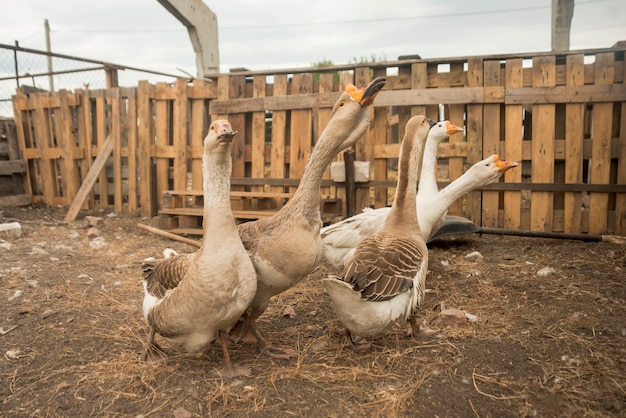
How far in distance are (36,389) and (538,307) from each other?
400 cm

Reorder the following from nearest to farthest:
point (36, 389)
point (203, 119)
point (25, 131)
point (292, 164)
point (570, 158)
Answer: point (36, 389)
point (570, 158)
point (292, 164)
point (203, 119)
point (25, 131)

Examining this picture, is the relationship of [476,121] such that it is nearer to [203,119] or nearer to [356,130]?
[356,130]

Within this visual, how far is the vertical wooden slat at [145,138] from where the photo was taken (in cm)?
841

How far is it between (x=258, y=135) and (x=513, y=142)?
13.0 feet

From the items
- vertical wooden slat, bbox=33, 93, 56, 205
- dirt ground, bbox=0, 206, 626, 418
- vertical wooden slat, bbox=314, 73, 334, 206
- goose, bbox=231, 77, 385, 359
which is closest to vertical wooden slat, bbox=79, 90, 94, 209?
vertical wooden slat, bbox=33, 93, 56, 205

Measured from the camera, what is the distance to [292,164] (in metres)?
7.48

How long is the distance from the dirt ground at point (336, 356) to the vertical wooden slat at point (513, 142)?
1372 millimetres

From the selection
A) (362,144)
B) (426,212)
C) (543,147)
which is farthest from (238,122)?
(543,147)

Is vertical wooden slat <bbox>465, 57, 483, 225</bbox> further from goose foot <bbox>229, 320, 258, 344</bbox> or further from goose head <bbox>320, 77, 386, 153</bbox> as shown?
goose foot <bbox>229, 320, 258, 344</bbox>

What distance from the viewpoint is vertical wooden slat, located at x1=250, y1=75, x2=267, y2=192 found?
7637 millimetres

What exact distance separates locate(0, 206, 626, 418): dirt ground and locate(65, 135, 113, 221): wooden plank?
345 cm

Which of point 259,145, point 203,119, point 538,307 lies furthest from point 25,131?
point 538,307

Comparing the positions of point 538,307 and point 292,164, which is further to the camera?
point 292,164

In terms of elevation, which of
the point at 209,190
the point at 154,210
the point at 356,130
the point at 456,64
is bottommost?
the point at 154,210
